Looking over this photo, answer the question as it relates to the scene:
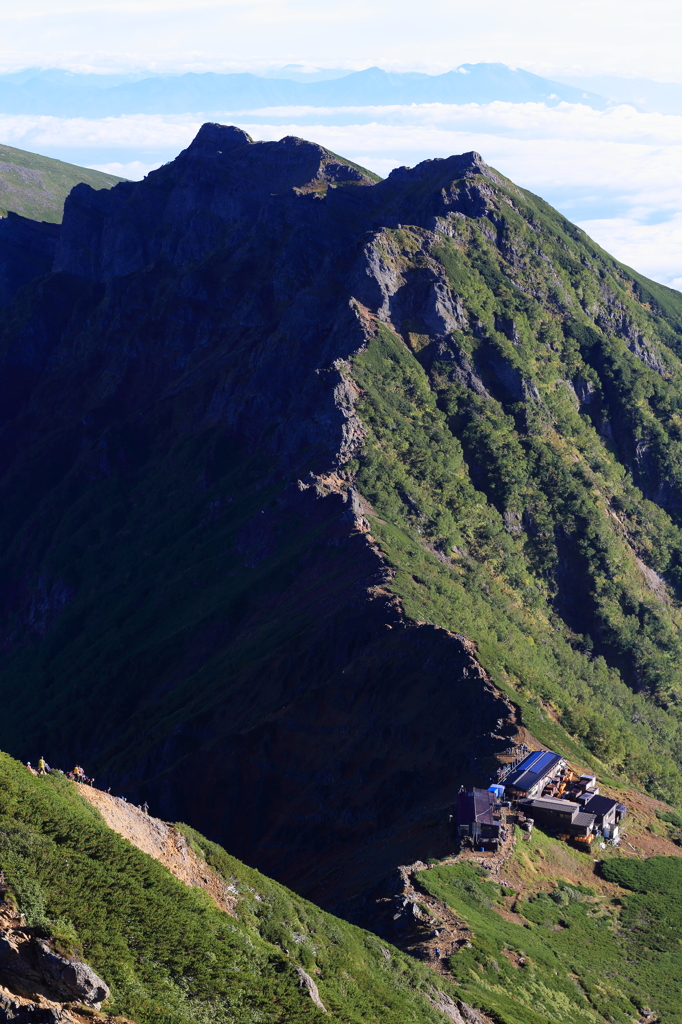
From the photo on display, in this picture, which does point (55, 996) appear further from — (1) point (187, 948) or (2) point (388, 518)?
(2) point (388, 518)

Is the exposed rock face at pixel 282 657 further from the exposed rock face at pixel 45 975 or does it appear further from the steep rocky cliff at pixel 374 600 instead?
the exposed rock face at pixel 45 975

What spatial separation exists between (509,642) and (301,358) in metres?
78.1

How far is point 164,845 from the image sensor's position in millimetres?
59344

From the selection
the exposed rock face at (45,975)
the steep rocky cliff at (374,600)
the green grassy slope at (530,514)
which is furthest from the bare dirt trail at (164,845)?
the green grassy slope at (530,514)

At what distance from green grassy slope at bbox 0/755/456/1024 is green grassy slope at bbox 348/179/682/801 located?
65064 mm

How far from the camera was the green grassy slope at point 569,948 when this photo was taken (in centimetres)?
7100

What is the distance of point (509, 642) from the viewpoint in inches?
5453

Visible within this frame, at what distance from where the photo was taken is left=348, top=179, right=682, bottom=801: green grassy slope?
457 feet

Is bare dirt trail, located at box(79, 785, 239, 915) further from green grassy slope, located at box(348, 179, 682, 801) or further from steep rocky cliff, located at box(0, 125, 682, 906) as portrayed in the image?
green grassy slope, located at box(348, 179, 682, 801)

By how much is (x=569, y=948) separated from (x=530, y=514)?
99.9m

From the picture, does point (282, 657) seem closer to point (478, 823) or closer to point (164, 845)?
point (478, 823)

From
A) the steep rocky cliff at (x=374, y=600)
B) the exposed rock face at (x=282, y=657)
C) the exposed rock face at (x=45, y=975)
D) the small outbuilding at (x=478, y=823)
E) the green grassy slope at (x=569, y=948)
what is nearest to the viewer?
the exposed rock face at (x=45, y=975)

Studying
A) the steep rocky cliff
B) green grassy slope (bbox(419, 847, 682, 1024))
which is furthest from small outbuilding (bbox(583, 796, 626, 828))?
the steep rocky cliff

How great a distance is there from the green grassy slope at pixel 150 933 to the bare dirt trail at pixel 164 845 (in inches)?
48.2
